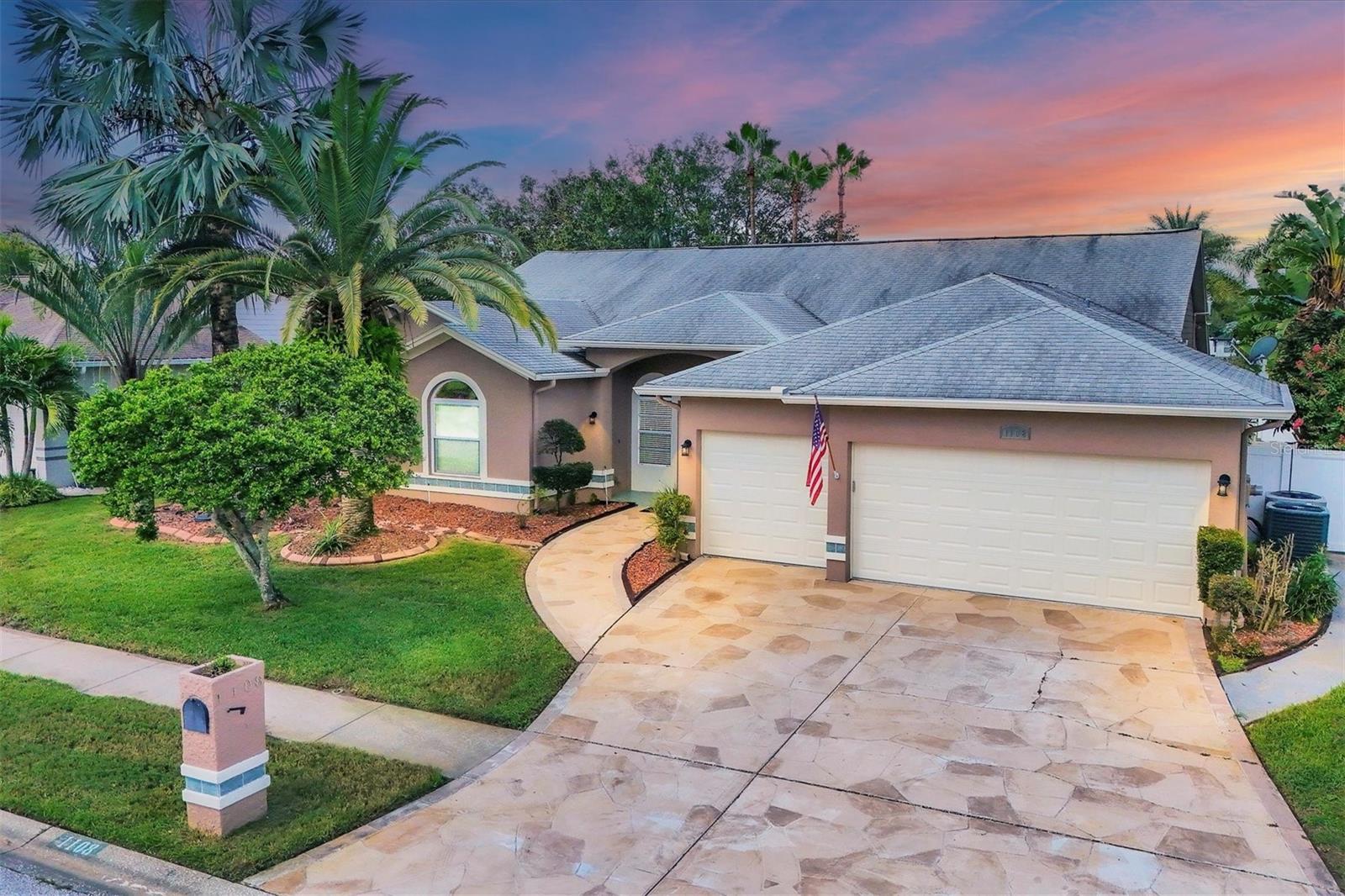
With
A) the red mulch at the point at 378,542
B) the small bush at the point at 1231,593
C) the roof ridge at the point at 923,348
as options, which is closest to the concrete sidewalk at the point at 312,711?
the red mulch at the point at 378,542

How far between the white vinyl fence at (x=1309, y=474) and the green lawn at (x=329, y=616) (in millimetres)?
11900

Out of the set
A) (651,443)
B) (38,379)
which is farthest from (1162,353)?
(38,379)

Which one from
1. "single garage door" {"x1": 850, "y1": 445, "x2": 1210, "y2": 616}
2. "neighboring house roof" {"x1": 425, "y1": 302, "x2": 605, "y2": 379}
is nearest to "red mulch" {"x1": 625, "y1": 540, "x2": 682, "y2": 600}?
"single garage door" {"x1": 850, "y1": 445, "x2": 1210, "y2": 616}

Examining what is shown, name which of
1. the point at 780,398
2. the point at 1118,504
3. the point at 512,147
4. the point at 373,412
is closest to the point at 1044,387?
the point at 1118,504

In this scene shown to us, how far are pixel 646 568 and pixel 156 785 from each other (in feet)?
24.2

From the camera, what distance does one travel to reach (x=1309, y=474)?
14602 mm

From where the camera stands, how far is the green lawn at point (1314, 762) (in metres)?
6.34

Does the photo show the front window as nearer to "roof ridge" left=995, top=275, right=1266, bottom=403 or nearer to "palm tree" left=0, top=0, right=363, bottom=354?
"palm tree" left=0, top=0, right=363, bottom=354

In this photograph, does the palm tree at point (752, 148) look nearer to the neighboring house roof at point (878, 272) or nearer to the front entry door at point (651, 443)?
the neighboring house roof at point (878, 272)

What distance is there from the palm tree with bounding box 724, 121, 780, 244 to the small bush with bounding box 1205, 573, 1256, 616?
95.2 feet

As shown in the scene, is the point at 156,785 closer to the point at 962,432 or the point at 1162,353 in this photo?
the point at 962,432

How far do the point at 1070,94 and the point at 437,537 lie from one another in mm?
14807

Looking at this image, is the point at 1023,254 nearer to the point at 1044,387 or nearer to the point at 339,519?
the point at 1044,387

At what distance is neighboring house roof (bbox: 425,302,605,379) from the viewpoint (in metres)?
16.5
